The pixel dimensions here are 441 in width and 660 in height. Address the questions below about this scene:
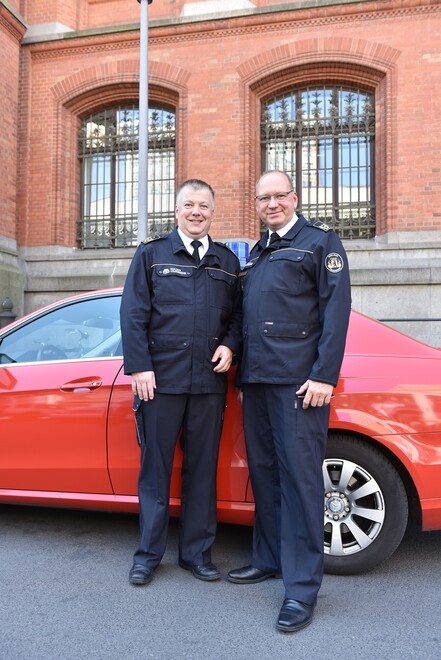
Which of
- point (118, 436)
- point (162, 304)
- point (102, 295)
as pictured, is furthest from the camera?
point (102, 295)

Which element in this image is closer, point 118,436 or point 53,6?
point 118,436

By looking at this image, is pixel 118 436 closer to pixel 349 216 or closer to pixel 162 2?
pixel 349 216

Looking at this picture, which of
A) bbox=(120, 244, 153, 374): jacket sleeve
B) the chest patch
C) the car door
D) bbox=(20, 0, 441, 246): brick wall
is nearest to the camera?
the chest patch

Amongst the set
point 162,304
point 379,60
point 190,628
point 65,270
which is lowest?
point 190,628

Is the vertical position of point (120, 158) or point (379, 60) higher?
point (379, 60)

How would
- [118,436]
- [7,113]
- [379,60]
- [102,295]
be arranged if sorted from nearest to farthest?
[118,436] < [102,295] < [379,60] < [7,113]

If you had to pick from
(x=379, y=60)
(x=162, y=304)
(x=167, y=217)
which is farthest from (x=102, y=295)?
(x=379, y=60)

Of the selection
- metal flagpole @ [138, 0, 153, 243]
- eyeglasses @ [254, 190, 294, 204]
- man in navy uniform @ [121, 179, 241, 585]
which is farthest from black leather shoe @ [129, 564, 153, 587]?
metal flagpole @ [138, 0, 153, 243]

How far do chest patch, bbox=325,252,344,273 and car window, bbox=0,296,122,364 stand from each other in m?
Result: 1.41

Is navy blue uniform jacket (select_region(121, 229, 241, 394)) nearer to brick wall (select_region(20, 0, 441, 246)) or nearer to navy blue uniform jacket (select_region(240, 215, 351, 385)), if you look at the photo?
navy blue uniform jacket (select_region(240, 215, 351, 385))

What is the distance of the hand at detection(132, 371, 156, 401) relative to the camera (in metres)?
2.75

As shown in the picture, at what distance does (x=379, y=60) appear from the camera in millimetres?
10258

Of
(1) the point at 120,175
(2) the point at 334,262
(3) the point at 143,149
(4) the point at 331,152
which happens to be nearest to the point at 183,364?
(2) the point at 334,262

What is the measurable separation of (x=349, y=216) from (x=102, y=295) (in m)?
8.28
